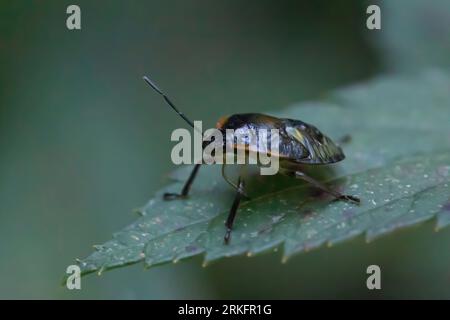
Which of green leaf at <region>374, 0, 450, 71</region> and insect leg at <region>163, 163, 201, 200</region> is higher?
green leaf at <region>374, 0, 450, 71</region>

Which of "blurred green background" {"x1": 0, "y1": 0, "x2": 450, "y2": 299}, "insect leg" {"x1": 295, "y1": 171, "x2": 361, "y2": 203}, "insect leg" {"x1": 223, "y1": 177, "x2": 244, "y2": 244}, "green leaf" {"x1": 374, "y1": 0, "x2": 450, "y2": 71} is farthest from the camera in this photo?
"green leaf" {"x1": 374, "y1": 0, "x2": 450, "y2": 71}

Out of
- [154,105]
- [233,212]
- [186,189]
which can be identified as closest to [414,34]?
[154,105]

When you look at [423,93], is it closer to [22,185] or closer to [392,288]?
[392,288]

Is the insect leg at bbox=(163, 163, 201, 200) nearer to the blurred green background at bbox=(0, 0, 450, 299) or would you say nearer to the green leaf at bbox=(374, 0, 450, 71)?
the blurred green background at bbox=(0, 0, 450, 299)

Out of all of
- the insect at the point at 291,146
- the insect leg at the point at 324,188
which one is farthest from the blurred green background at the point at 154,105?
the insect leg at the point at 324,188

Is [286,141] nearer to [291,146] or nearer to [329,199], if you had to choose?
[291,146]

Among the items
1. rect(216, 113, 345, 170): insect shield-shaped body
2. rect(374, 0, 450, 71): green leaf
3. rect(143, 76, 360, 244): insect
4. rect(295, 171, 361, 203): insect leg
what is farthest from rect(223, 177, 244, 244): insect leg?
rect(374, 0, 450, 71): green leaf

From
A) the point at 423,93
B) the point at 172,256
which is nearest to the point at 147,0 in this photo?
the point at 423,93
